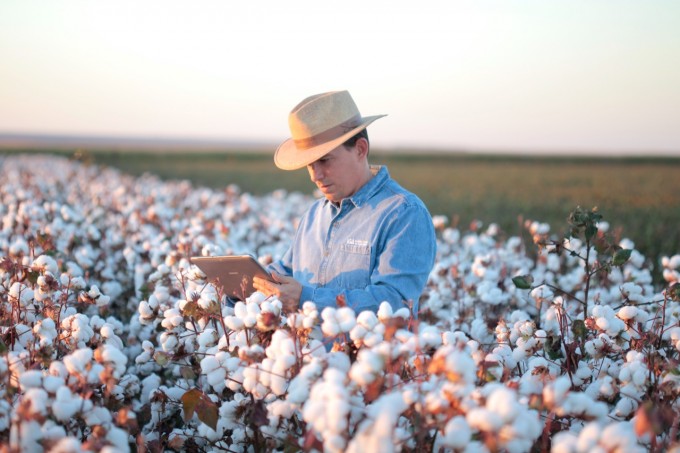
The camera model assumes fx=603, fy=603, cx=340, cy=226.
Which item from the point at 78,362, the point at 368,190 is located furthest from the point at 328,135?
the point at 78,362

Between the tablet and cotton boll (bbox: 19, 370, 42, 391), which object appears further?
the tablet

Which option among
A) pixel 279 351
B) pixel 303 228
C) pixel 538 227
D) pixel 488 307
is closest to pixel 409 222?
pixel 303 228

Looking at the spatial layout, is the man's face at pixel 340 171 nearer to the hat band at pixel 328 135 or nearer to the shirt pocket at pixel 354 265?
the hat band at pixel 328 135

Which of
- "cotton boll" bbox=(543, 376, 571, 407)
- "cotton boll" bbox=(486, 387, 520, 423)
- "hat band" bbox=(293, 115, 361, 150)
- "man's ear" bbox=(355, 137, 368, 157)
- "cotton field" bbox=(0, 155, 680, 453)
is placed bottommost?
"cotton field" bbox=(0, 155, 680, 453)

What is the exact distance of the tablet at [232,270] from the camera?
2.32 meters

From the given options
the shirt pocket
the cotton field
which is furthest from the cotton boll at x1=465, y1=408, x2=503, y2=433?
the shirt pocket

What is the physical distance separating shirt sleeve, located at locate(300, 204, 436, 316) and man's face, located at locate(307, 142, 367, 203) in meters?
0.27

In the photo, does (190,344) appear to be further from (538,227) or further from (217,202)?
(217,202)

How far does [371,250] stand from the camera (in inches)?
101

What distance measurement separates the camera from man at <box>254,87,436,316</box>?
243 cm

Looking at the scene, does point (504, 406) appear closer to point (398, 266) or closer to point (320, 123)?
point (398, 266)

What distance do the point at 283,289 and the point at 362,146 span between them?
30.9 inches

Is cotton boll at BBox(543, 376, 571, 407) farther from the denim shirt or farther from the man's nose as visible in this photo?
the man's nose

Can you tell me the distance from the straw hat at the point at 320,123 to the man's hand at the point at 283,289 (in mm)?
529
